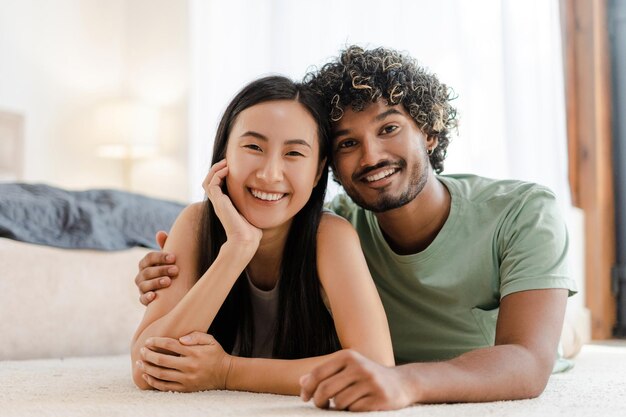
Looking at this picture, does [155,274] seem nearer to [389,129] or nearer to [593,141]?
[389,129]

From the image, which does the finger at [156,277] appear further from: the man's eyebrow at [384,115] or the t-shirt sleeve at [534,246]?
the t-shirt sleeve at [534,246]

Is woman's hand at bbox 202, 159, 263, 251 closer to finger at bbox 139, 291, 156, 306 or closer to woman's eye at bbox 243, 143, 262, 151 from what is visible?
woman's eye at bbox 243, 143, 262, 151

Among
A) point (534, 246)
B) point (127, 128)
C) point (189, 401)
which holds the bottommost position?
point (189, 401)

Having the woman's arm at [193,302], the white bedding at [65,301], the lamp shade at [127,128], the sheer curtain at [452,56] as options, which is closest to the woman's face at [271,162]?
Answer: the woman's arm at [193,302]

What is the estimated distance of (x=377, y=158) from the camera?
64.0 inches

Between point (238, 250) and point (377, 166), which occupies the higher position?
point (377, 166)

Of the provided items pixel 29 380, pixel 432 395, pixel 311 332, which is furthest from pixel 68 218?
pixel 432 395

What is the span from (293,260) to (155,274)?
0.30 metres

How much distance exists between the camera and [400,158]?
167cm

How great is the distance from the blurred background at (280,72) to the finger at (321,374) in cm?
211

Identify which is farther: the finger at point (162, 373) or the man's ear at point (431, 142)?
the man's ear at point (431, 142)

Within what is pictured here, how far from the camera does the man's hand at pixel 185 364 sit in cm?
139

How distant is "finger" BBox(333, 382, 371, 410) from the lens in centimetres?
114

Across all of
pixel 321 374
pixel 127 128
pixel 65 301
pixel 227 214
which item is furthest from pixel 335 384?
pixel 127 128
